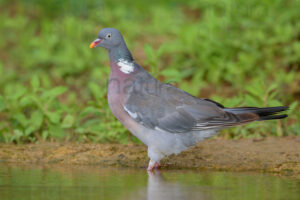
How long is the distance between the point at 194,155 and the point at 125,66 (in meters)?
1.05

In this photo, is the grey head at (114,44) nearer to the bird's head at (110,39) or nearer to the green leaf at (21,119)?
the bird's head at (110,39)

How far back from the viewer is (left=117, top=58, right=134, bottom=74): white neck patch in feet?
16.8

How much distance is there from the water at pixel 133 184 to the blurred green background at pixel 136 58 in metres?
1.22

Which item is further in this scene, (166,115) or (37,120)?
(37,120)

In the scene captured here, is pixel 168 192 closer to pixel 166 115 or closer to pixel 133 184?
pixel 133 184

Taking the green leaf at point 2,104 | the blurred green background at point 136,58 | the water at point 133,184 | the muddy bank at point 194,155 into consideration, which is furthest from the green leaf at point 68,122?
the water at point 133,184

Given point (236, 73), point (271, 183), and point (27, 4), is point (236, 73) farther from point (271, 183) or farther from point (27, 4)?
point (27, 4)

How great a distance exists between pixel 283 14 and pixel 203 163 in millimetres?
3967

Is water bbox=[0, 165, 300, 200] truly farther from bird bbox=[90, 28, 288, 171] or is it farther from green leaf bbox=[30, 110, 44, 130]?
green leaf bbox=[30, 110, 44, 130]

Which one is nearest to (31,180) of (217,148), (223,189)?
(223,189)

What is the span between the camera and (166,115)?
16.2 feet

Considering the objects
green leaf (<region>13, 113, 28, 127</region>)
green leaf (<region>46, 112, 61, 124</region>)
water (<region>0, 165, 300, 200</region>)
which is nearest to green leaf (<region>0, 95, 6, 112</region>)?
green leaf (<region>13, 113, 28, 127</region>)

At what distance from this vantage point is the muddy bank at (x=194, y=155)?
16.0ft

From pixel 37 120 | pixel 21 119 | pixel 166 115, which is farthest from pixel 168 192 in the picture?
pixel 21 119
